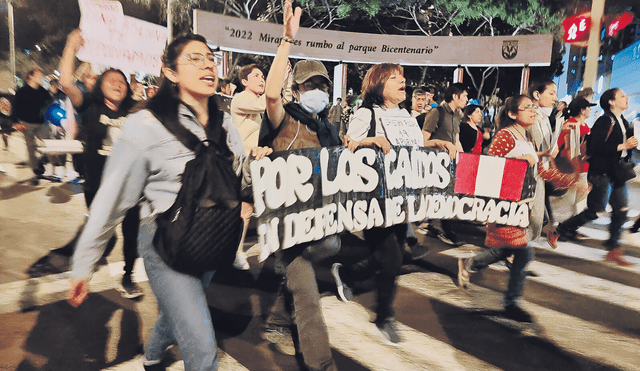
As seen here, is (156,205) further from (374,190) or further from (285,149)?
(374,190)

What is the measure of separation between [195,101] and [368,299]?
8.23ft

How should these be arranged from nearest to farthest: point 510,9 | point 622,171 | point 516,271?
point 516,271 < point 622,171 < point 510,9

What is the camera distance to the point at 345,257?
5352mm

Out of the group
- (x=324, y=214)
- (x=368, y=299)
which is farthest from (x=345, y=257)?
(x=324, y=214)

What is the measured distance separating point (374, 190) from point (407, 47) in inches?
198

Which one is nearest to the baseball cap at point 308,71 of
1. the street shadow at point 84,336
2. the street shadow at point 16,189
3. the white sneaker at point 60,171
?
the street shadow at point 84,336

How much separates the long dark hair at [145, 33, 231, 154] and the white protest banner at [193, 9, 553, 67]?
4.40 metres

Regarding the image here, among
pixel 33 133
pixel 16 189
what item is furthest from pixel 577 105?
pixel 16 189

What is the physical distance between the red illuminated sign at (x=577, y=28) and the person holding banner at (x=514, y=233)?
361 centimetres

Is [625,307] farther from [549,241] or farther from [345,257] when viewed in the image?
[345,257]

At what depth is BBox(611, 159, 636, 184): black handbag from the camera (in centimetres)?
514

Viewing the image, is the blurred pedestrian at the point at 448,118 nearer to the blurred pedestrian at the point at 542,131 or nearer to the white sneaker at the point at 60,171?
the blurred pedestrian at the point at 542,131

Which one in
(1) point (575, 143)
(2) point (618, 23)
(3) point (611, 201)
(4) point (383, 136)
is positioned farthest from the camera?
(2) point (618, 23)

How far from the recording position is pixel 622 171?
516 cm
